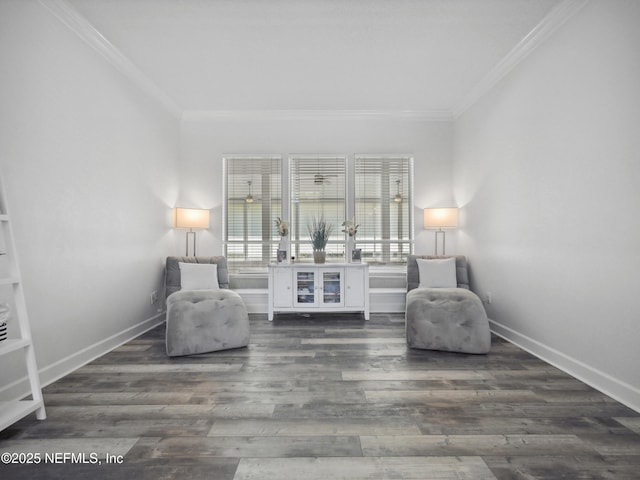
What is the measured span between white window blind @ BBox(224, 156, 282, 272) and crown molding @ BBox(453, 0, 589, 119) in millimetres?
2723

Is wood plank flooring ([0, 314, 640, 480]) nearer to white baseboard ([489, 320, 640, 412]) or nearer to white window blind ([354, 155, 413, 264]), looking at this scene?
white baseboard ([489, 320, 640, 412])

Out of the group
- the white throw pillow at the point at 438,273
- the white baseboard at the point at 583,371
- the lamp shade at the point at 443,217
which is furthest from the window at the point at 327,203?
the white baseboard at the point at 583,371

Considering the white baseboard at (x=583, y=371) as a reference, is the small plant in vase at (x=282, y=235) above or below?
above

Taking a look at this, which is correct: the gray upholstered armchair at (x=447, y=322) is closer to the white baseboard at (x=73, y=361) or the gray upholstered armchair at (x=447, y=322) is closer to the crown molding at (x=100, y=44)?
the white baseboard at (x=73, y=361)

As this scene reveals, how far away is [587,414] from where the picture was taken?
1.84 m

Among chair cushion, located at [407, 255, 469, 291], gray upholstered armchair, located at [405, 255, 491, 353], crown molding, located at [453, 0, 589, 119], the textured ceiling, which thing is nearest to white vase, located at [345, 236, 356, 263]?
chair cushion, located at [407, 255, 469, 291]

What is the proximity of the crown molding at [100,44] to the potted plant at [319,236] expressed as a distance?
8.35ft

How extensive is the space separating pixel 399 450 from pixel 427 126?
4221 mm

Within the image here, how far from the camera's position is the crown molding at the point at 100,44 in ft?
7.79

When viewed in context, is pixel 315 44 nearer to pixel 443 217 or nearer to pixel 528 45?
pixel 528 45

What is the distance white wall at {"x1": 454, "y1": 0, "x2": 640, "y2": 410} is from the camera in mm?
1980

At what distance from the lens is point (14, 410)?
1652 millimetres

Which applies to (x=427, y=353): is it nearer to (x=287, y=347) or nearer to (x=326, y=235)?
(x=287, y=347)

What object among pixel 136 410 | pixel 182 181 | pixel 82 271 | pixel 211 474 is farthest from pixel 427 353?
Result: pixel 182 181
